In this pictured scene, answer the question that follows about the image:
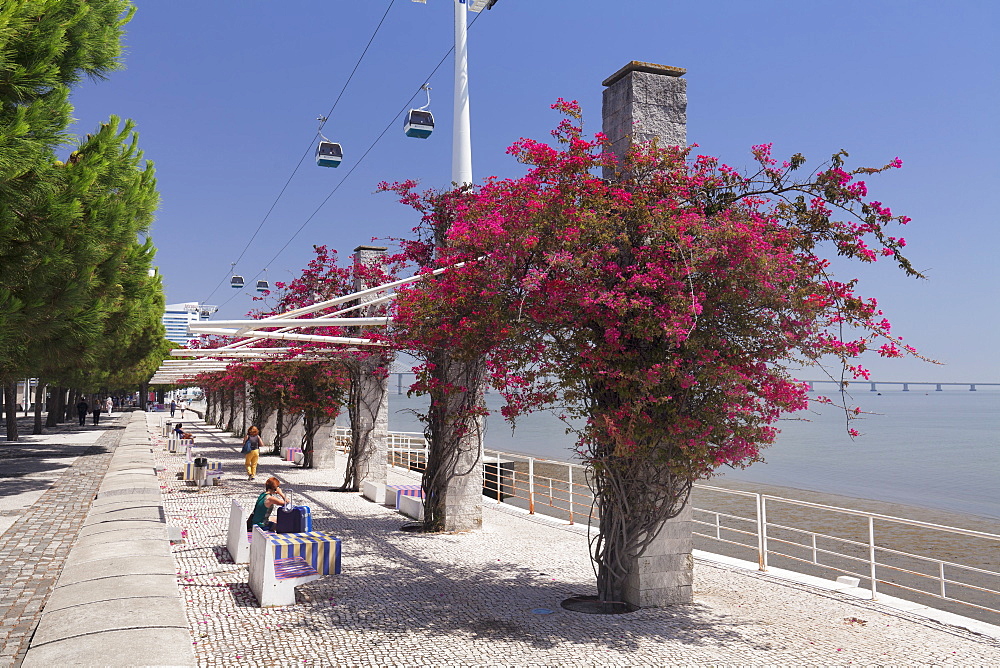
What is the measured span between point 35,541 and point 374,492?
21.9 ft

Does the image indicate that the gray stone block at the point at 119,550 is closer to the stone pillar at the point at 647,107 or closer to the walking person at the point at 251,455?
the stone pillar at the point at 647,107

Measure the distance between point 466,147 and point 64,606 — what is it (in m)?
10.4

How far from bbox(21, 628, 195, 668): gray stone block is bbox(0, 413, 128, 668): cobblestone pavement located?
95.6 inches

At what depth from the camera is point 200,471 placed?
16.1m

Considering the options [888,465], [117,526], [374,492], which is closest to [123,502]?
[117,526]

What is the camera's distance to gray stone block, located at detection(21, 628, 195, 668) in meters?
3.22

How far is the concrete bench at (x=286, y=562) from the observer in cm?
748

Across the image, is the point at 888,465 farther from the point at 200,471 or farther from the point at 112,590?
the point at 112,590

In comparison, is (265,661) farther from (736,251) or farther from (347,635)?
(736,251)

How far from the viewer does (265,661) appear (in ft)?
19.1

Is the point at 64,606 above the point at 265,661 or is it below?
above

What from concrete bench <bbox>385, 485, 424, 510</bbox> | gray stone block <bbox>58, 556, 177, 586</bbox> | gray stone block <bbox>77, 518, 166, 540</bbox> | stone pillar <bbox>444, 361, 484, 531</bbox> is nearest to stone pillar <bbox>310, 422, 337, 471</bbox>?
concrete bench <bbox>385, 485, 424, 510</bbox>

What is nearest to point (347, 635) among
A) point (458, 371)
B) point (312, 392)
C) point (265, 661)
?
point (265, 661)

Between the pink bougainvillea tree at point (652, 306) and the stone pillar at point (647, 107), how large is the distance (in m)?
0.44
